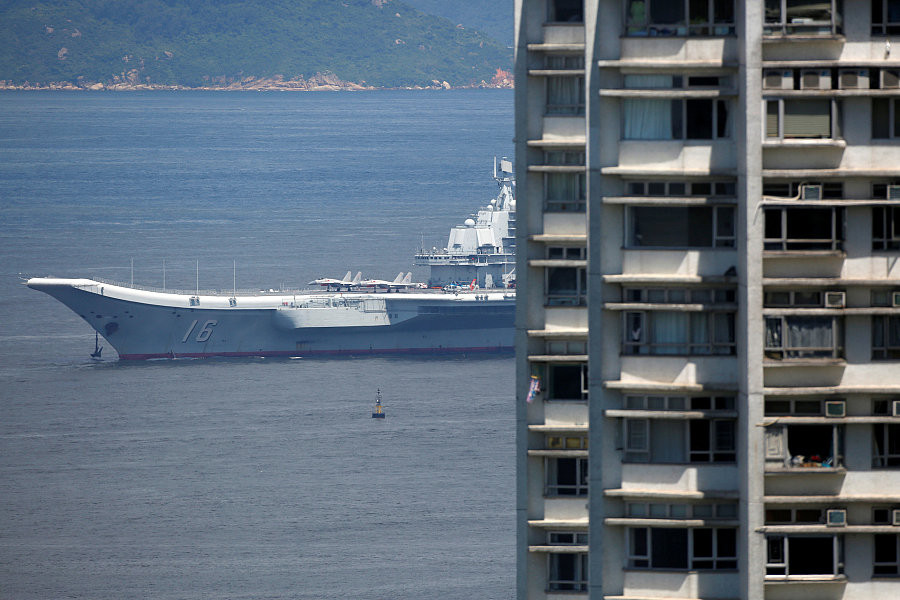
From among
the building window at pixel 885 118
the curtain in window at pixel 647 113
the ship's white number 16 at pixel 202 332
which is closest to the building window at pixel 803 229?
the building window at pixel 885 118

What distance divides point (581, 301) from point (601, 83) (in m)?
5.94

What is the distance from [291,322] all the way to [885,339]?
92.8 meters

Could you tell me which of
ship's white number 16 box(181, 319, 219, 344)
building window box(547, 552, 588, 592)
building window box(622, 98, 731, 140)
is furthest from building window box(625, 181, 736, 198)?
ship's white number 16 box(181, 319, 219, 344)

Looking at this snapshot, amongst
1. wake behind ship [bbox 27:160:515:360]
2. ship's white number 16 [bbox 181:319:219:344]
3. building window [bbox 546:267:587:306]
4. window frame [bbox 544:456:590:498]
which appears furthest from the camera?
ship's white number 16 [bbox 181:319:219:344]

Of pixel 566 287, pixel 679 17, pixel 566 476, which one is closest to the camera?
pixel 679 17

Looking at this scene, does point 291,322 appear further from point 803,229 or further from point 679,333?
point 803,229

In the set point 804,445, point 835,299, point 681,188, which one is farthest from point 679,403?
point 681,188

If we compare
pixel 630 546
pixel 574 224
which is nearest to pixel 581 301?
pixel 574 224

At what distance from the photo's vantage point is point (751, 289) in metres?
16.4

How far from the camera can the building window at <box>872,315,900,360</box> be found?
16.6m

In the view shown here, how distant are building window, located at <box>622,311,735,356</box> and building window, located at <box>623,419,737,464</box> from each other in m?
0.71

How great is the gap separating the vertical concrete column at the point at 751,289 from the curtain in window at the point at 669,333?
0.66m

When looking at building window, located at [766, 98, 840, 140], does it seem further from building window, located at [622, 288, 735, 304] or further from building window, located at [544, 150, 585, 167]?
building window, located at [544, 150, 585, 167]

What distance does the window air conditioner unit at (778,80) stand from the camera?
53.4 feet
